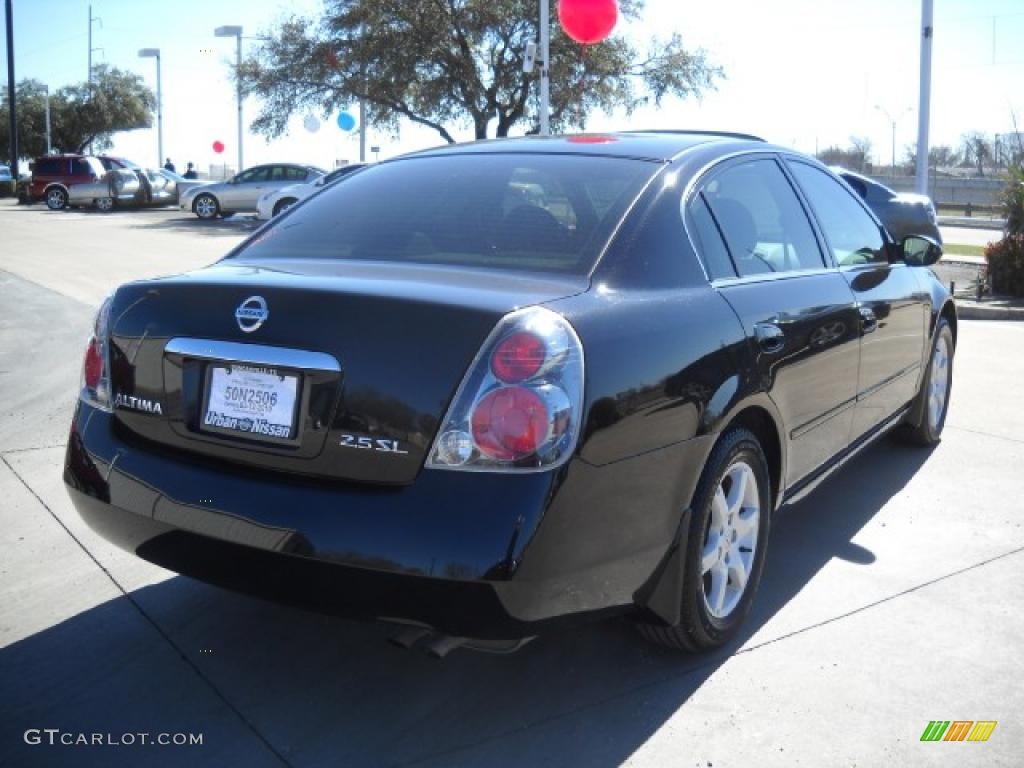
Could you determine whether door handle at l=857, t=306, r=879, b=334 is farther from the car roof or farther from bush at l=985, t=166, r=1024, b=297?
bush at l=985, t=166, r=1024, b=297

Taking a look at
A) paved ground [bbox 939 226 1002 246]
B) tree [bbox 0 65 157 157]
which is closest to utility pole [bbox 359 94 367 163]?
paved ground [bbox 939 226 1002 246]

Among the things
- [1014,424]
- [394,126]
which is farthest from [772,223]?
[394,126]

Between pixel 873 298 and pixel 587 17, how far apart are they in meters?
11.1

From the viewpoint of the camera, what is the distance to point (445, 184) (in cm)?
342

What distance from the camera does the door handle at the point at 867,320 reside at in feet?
13.5

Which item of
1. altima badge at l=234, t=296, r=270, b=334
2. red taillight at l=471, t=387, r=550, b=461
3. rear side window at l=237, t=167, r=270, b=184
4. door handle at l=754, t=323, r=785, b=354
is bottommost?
red taillight at l=471, t=387, r=550, b=461

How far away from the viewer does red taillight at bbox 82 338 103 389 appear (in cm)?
300

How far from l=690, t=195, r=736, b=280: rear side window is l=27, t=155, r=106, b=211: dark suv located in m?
33.0

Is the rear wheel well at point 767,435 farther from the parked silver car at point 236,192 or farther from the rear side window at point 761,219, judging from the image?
the parked silver car at point 236,192

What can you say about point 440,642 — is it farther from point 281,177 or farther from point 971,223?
point 971,223

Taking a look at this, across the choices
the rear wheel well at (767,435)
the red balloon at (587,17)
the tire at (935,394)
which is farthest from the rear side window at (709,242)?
the red balloon at (587,17)

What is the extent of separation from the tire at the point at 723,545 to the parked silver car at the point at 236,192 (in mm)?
25839

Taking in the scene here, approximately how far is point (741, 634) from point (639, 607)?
76 centimetres

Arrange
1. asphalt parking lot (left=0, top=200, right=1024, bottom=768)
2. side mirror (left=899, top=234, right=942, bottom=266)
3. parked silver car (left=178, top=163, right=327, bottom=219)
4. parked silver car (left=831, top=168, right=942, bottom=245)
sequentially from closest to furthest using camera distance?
asphalt parking lot (left=0, top=200, right=1024, bottom=768) → side mirror (left=899, top=234, right=942, bottom=266) → parked silver car (left=831, top=168, right=942, bottom=245) → parked silver car (left=178, top=163, right=327, bottom=219)
